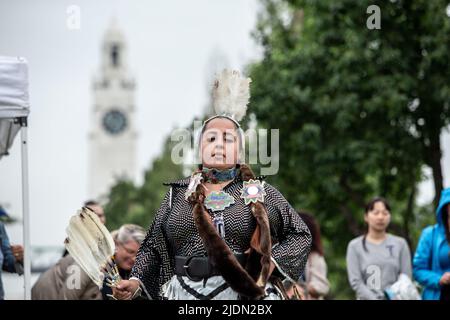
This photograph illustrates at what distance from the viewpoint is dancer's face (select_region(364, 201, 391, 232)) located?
435 inches

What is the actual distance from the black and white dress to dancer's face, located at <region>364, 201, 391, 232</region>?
3870 millimetres

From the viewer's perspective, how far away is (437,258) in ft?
32.4

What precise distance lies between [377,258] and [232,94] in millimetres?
4071

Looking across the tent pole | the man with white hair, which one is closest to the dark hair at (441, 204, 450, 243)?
the man with white hair

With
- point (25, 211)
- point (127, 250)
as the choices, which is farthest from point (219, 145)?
point (127, 250)

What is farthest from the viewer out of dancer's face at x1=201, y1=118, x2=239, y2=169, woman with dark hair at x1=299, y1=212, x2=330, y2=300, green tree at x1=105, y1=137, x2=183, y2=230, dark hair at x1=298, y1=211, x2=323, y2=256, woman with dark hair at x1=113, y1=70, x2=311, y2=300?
green tree at x1=105, y1=137, x2=183, y2=230

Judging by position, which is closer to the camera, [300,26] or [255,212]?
[255,212]

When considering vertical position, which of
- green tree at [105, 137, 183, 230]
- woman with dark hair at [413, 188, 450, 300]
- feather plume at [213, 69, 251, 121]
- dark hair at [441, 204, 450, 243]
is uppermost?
feather plume at [213, 69, 251, 121]

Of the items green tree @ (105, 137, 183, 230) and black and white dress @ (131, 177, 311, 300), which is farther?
green tree @ (105, 137, 183, 230)

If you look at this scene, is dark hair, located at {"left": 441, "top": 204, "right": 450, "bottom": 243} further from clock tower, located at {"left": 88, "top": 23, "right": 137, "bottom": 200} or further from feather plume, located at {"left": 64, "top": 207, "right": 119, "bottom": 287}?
clock tower, located at {"left": 88, "top": 23, "right": 137, "bottom": 200}

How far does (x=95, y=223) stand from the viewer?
25.1 feet

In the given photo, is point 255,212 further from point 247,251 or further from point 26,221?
point 26,221

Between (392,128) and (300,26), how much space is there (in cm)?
670
